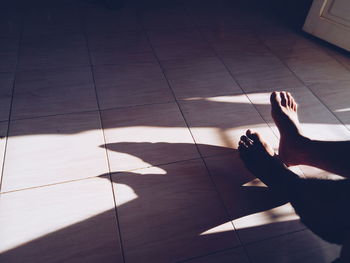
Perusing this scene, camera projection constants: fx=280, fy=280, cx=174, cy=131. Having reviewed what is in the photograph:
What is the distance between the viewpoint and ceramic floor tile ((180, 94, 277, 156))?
161cm

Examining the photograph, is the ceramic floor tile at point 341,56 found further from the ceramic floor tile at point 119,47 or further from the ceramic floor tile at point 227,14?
the ceramic floor tile at point 119,47

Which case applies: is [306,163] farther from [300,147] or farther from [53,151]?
[53,151]

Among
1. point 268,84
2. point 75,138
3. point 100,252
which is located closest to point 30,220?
point 100,252

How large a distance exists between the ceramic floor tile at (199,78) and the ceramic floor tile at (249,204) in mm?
589

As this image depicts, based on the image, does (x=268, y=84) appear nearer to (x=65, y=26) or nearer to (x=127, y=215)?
(x=127, y=215)

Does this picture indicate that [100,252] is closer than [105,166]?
Yes

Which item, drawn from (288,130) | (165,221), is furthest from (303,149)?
(165,221)

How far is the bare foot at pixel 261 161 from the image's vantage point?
1323mm

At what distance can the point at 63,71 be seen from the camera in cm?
198

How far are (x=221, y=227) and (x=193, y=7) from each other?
7.76 ft

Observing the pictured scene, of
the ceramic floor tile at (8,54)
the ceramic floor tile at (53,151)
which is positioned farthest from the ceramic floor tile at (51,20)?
the ceramic floor tile at (53,151)

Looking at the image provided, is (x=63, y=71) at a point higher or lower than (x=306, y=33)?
lower

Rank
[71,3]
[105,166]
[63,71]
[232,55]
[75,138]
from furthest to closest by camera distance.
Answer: [71,3], [232,55], [63,71], [75,138], [105,166]

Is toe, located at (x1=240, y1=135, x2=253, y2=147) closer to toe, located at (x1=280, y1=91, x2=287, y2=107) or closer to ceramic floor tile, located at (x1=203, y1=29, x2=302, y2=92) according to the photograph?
toe, located at (x1=280, y1=91, x2=287, y2=107)
